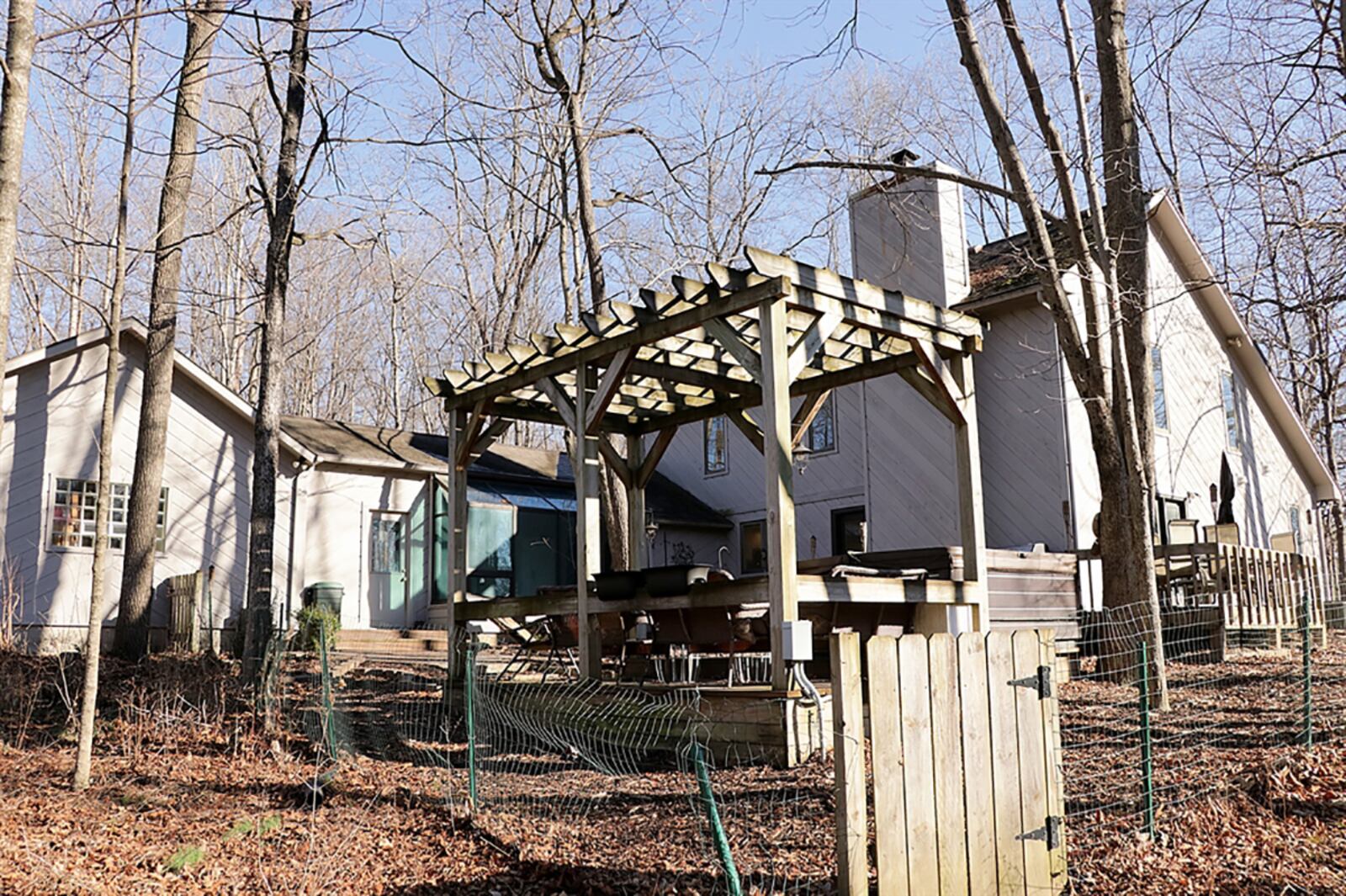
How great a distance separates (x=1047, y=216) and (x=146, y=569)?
37.3 feet

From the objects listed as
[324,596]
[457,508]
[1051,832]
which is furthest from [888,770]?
[324,596]

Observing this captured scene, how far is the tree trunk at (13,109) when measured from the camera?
19.6 ft

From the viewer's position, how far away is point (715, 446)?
22.0 m

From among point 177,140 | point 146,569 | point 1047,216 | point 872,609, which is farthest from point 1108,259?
point 146,569

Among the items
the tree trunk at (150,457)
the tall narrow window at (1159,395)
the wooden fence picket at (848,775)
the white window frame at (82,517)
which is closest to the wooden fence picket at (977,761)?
the wooden fence picket at (848,775)

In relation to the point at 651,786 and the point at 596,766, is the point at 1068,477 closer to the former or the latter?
the point at 596,766

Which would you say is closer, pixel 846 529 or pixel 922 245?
pixel 922 245

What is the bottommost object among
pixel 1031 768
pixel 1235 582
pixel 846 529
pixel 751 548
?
pixel 1031 768

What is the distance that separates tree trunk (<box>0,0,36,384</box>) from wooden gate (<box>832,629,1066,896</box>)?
16.0 feet

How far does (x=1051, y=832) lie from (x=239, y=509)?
1435 cm

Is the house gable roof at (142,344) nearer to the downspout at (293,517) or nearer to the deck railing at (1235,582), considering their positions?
the downspout at (293,517)

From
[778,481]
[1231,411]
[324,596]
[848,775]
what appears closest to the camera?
[848,775]

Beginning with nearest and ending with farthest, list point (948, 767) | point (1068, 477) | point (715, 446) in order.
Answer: point (948, 767)
point (1068, 477)
point (715, 446)

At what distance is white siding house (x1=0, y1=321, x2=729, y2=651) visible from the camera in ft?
50.0
